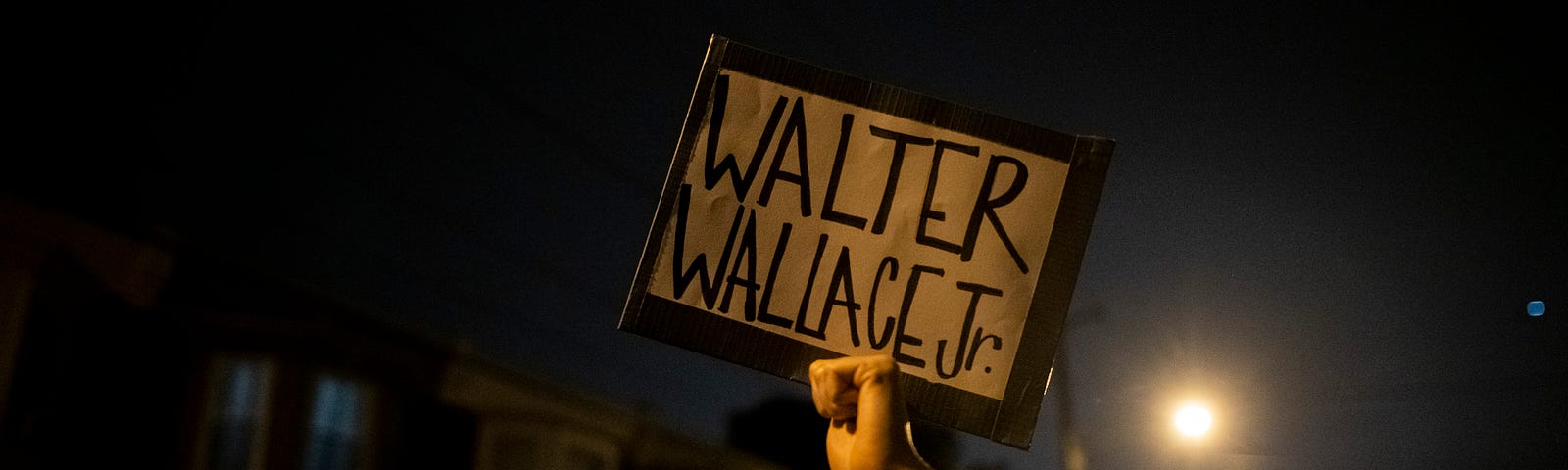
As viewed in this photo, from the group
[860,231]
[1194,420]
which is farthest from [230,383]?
[860,231]

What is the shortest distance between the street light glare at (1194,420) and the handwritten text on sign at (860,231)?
13968 millimetres

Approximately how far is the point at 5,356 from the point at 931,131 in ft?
42.4

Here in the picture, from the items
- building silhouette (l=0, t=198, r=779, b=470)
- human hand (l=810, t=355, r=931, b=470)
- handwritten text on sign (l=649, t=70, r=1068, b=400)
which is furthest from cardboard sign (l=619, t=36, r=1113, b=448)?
building silhouette (l=0, t=198, r=779, b=470)

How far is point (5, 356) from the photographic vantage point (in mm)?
13578

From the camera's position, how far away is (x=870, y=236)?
2998mm

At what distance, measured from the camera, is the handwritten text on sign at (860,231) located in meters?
2.95

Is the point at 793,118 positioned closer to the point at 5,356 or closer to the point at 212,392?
the point at 5,356

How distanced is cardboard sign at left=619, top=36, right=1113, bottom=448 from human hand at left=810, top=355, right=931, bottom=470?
0.33m

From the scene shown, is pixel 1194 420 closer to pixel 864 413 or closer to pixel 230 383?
pixel 230 383

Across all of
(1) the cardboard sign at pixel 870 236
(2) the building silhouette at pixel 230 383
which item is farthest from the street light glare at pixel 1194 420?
(1) the cardboard sign at pixel 870 236

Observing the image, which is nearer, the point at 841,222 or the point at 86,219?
the point at 841,222

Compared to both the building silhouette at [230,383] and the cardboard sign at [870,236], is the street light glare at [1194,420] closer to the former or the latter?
the building silhouette at [230,383]

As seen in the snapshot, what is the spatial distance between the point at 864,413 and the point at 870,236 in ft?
1.98

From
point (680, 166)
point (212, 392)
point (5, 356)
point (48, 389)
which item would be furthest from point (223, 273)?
point (680, 166)
